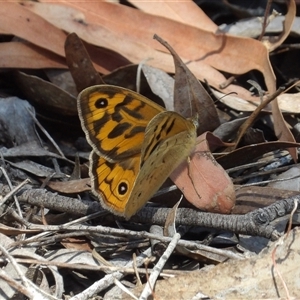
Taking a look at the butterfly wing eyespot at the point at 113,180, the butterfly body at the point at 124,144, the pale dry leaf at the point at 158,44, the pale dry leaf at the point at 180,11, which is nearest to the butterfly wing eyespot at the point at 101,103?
the butterfly body at the point at 124,144

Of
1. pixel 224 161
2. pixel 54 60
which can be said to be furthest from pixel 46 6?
pixel 224 161

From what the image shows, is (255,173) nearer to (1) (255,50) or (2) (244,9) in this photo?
(1) (255,50)

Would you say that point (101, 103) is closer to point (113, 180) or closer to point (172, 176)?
point (113, 180)

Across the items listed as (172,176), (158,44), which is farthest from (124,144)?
(158,44)

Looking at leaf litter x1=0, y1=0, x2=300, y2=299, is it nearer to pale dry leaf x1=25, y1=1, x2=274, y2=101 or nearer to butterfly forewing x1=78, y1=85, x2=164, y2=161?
pale dry leaf x1=25, y1=1, x2=274, y2=101

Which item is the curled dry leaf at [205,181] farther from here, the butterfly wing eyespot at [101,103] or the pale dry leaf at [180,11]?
the pale dry leaf at [180,11]

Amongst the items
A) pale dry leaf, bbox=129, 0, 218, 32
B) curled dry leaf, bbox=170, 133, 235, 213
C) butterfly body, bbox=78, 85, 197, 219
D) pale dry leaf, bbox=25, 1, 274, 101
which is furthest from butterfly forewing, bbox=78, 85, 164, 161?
pale dry leaf, bbox=129, 0, 218, 32
